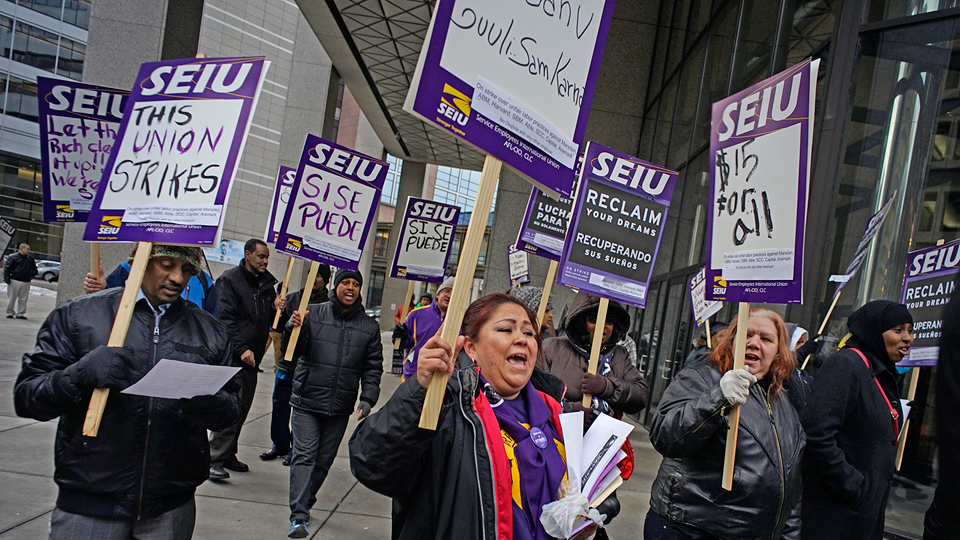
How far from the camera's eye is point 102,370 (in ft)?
8.11

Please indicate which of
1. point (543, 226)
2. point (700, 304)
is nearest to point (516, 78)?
point (700, 304)

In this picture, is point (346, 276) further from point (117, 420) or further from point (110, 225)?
point (117, 420)

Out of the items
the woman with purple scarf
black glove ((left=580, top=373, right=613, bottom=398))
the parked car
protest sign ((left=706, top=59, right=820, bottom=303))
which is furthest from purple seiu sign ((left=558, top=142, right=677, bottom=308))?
the parked car

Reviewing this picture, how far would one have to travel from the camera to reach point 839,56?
6578 millimetres

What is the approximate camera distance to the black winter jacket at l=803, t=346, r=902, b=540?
338 cm

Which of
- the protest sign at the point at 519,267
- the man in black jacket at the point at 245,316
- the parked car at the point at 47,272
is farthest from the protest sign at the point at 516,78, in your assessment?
the parked car at the point at 47,272

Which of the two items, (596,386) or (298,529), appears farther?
(298,529)

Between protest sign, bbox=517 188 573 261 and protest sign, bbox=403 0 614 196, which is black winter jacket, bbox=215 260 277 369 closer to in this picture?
protest sign, bbox=517 188 573 261

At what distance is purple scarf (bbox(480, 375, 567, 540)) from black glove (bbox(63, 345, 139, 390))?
4.54ft

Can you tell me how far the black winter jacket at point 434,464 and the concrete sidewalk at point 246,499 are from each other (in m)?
3.07

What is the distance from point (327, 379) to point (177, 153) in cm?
261

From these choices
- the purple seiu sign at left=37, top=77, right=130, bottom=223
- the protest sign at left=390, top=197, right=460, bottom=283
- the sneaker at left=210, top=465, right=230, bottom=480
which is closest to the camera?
the purple seiu sign at left=37, top=77, right=130, bottom=223

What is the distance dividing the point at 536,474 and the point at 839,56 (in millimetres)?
6177

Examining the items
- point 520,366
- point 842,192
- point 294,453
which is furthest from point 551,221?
point 520,366
